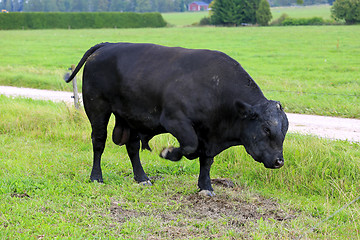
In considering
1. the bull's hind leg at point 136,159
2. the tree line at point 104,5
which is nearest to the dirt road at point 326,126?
the bull's hind leg at point 136,159

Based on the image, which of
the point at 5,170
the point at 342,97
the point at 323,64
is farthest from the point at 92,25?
the point at 5,170

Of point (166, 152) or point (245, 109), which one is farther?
point (166, 152)

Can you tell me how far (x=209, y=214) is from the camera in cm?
582

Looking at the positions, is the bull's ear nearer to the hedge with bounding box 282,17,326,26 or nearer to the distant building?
the hedge with bounding box 282,17,326,26

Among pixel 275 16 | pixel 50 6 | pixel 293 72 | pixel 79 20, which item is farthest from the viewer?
pixel 50 6

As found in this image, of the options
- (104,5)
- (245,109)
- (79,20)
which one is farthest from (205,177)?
(104,5)

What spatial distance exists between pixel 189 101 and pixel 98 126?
1.82 meters

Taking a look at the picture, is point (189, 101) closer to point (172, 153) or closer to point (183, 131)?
point (183, 131)

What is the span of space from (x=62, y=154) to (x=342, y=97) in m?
8.63

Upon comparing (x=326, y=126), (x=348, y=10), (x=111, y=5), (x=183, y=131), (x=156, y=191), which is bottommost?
(x=111, y=5)

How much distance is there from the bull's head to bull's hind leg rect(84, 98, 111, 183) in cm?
225

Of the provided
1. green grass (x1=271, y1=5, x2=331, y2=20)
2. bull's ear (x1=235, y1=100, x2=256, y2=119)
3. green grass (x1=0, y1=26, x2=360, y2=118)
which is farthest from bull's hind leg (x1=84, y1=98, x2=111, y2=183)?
green grass (x1=271, y1=5, x2=331, y2=20)

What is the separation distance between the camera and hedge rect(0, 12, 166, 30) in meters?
73.9

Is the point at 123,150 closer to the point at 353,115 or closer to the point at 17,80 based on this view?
the point at 353,115
